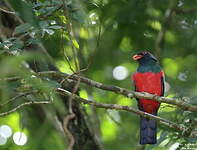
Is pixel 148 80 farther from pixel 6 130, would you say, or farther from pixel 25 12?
pixel 25 12

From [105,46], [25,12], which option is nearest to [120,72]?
[105,46]

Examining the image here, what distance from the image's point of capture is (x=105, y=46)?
6684mm

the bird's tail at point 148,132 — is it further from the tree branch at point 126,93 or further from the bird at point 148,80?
the tree branch at point 126,93

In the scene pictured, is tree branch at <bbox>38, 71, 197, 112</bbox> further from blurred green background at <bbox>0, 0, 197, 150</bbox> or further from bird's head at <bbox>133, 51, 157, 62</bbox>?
bird's head at <bbox>133, 51, 157, 62</bbox>

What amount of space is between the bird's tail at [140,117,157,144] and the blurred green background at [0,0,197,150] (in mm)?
79

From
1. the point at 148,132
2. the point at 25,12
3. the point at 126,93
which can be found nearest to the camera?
the point at 25,12

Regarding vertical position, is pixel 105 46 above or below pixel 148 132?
above

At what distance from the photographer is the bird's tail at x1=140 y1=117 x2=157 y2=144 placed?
5.22 metres

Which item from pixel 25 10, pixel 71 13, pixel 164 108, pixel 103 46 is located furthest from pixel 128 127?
pixel 25 10

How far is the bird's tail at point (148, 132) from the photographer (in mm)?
5219

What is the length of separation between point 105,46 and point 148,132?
5.78 feet

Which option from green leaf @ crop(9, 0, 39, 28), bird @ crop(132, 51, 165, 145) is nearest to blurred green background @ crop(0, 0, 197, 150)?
green leaf @ crop(9, 0, 39, 28)

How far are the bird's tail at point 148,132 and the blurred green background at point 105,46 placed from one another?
79 mm

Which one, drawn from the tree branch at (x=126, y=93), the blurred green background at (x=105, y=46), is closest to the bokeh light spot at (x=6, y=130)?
the blurred green background at (x=105, y=46)
